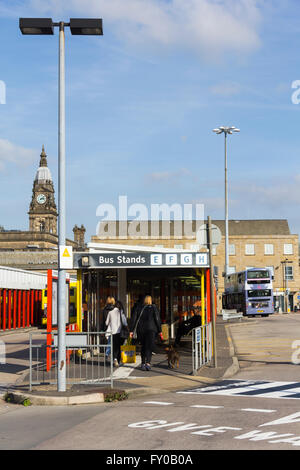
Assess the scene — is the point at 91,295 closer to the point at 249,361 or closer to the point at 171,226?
the point at 249,361

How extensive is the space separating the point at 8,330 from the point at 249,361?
24478 millimetres

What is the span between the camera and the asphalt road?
7.68m

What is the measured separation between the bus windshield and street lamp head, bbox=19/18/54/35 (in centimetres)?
3879

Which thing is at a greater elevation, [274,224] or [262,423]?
[274,224]

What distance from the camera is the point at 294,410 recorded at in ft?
32.5

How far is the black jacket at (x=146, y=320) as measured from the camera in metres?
15.1

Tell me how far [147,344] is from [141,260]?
8.50ft

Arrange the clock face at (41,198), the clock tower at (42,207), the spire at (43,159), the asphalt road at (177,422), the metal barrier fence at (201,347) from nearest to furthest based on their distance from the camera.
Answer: the asphalt road at (177,422) < the metal barrier fence at (201,347) < the clock tower at (42,207) < the clock face at (41,198) < the spire at (43,159)

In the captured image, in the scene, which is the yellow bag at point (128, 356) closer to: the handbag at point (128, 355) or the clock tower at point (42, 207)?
the handbag at point (128, 355)

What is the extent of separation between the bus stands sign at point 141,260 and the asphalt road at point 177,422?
4024 millimetres

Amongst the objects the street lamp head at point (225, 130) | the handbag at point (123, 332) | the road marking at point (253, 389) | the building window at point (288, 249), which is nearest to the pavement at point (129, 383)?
the road marking at point (253, 389)

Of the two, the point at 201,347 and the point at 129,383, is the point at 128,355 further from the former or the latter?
the point at 129,383
